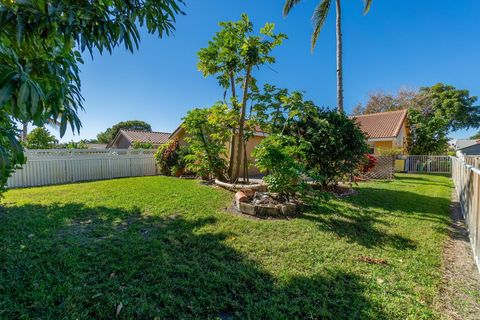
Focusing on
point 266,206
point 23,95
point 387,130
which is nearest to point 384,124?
point 387,130

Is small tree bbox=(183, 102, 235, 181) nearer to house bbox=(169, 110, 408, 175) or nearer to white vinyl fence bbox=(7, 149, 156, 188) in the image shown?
white vinyl fence bbox=(7, 149, 156, 188)

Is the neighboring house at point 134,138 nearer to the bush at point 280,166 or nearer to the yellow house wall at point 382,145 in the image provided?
the yellow house wall at point 382,145

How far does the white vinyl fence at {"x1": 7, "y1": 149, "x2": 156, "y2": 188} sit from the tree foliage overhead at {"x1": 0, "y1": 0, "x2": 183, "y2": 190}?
390 inches

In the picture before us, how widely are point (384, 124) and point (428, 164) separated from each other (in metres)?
4.50

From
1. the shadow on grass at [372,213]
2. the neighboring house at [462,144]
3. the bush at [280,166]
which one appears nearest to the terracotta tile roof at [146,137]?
the bush at [280,166]

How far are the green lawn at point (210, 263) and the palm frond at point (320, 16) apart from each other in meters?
10.8

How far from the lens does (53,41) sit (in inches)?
71.2

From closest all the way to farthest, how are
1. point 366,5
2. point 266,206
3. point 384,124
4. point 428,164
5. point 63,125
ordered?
point 63,125 < point 266,206 < point 366,5 < point 428,164 < point 384,124

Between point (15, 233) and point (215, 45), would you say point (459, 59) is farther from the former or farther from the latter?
point (15, 233)

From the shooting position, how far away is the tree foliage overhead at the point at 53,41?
128cm

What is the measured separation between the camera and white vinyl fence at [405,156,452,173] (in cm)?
1734

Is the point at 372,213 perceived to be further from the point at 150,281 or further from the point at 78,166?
the point at 78,166

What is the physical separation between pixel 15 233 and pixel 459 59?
24538mm

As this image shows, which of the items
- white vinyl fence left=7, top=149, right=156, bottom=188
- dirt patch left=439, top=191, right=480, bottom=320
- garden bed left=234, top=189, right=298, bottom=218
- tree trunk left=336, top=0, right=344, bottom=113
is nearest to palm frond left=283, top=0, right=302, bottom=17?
tree trunk left=336, top=0, right=344, bottom=113
